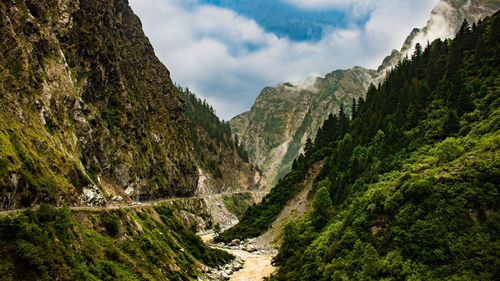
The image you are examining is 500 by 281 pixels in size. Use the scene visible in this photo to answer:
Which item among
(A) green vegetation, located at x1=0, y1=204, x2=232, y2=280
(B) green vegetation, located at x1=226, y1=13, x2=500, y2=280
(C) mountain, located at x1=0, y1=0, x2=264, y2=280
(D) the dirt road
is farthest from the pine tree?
(A) green vegetation, located at x1=0, y1=204, x2=232, y2=280

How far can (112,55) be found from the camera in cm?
9656

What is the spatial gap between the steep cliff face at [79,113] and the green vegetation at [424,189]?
37.9 metres

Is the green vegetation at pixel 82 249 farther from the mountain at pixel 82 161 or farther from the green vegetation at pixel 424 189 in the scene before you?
the green vegetation at pixel 424 189

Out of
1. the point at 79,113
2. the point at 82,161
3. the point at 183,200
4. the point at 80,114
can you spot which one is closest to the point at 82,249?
the point at 82,161

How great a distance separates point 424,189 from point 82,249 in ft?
113

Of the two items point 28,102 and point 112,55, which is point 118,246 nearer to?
point 28,102

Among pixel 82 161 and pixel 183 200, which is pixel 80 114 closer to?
pixel 82 161

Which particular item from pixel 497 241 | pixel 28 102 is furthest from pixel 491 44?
pixel 28 102

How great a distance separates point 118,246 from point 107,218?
3.82 m

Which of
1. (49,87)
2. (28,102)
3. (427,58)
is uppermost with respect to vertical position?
(427,58)

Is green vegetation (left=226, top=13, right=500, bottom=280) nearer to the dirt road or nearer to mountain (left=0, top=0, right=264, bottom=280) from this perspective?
the dirt road

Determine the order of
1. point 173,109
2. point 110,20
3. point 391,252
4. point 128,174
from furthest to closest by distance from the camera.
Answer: point 173,109 < point 110,20 < point 128,174 < point 391,252

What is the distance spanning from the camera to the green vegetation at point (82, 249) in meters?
19.8

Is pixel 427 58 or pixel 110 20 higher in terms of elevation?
pixel 110 20
